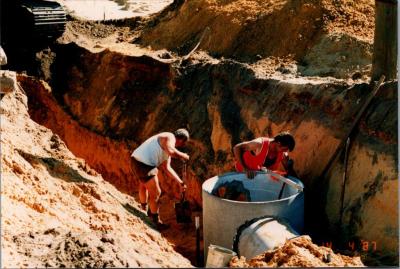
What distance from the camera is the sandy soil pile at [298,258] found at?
18.0ft

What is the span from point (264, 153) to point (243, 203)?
790mm

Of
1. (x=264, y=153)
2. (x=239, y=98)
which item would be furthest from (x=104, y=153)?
(x=264, y=153)

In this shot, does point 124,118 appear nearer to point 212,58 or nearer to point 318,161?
point 212,58

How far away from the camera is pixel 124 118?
36.7 ft

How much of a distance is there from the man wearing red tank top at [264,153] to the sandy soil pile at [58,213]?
4.37 feet

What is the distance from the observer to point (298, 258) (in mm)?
5465

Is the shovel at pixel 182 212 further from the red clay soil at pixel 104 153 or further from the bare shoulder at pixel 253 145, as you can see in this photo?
the bare shoulder at pixel 253 145

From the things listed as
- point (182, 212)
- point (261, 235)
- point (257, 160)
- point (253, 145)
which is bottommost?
point (182, 212)

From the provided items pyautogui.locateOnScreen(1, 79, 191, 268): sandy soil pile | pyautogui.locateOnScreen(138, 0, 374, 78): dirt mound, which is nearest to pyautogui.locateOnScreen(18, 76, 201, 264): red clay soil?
pyautogui.locateOnScreen(1, 79, 191, 268): sandy soil pile

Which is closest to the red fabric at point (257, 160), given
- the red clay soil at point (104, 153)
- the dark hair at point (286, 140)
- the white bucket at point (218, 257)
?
the dark hair at point (286, 140)

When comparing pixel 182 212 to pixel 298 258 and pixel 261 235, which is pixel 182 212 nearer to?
pixel 261 235

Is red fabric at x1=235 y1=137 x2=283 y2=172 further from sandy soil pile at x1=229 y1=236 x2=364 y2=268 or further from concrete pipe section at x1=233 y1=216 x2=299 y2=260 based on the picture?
sandy soil pile at x1=229 y1=236 x2=364 y2=268

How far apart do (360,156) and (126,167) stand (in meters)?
4.70

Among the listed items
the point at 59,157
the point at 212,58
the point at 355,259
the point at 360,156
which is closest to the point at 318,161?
the point at 360,156
